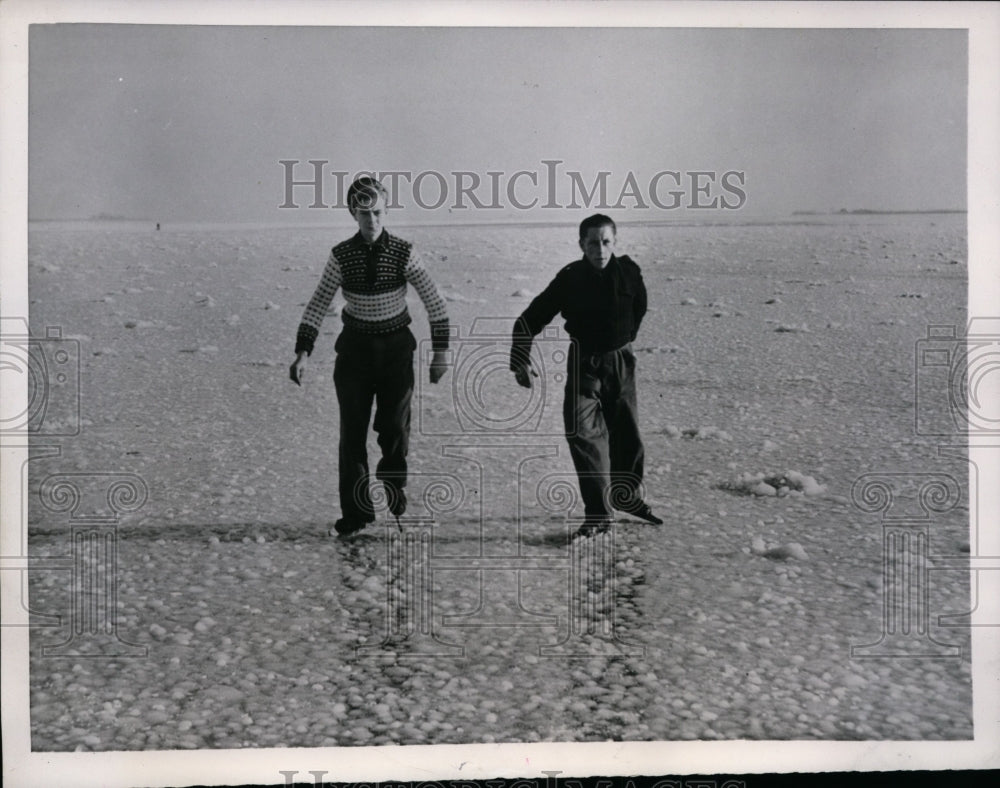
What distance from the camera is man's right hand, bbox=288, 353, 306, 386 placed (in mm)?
2246

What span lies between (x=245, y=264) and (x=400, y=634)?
3.11 feet

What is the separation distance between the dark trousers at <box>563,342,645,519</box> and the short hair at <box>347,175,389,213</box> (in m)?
0.59

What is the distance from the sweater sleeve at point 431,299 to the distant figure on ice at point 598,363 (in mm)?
171

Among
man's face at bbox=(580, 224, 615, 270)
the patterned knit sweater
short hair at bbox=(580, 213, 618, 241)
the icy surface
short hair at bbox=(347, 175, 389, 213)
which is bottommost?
the icy surface

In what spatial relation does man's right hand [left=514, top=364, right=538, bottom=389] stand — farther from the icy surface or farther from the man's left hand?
the man's left hand

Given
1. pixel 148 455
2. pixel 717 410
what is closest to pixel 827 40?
pixel 717 410

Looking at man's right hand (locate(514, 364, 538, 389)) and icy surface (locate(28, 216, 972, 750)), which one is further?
man's right hand (locate(514, 364, 538, 389))

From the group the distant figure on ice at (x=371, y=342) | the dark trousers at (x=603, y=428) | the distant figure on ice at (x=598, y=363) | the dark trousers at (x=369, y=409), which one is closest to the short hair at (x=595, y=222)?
the distant figure on ice at (x=598, y=363)

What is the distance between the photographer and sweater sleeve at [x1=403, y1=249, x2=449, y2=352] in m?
2.23

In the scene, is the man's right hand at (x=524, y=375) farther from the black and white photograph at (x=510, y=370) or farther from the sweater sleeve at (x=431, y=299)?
the sweater sleeve at (x=431, y=299)

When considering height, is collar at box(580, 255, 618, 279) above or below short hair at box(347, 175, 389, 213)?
below

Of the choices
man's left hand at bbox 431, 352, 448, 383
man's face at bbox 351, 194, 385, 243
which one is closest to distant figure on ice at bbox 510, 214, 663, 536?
man's left hand at bbox 431, 352, 448, 383

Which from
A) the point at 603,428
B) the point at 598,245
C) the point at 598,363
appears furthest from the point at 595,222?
the point at 603,428

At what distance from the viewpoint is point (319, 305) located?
224cm
